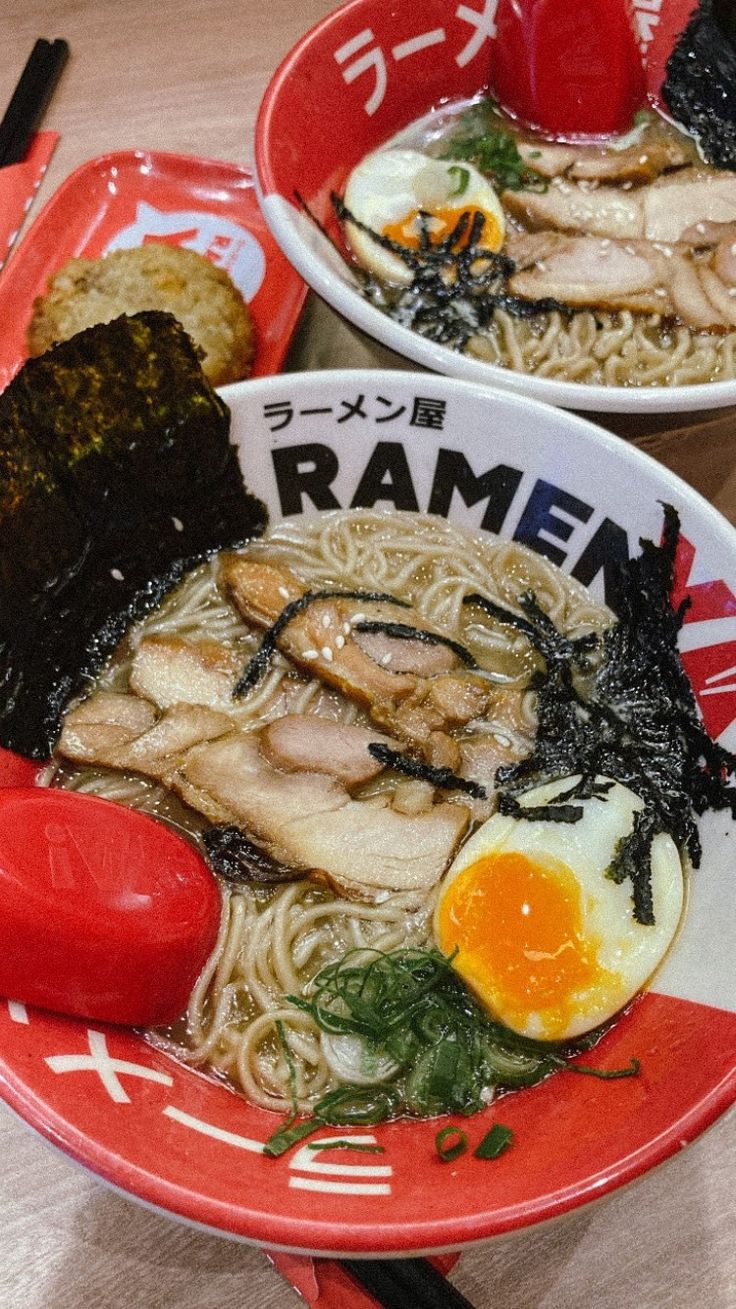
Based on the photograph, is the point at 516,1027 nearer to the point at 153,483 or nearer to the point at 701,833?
the point at 701,833

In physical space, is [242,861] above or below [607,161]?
below

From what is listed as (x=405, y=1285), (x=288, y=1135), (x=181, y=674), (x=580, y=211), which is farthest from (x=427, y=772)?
(x=580, y=211)

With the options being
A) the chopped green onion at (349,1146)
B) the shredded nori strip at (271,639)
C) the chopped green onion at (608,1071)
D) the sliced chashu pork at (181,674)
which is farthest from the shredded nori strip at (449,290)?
the chopped green onion at (349,1146)

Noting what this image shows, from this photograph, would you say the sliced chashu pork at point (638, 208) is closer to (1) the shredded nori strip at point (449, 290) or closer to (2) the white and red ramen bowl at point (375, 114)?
(1) the shredded nori strip at point (449, 290)

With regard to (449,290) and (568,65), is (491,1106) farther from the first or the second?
(568,65)

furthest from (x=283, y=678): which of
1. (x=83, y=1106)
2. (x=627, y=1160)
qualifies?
(x=627, y=1160)
